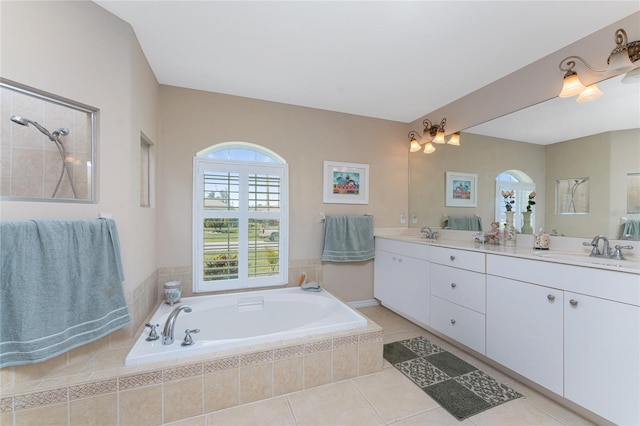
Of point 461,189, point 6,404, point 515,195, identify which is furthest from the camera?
point 461,189

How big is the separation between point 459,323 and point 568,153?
1581 mm

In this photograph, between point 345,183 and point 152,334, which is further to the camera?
point 345,183

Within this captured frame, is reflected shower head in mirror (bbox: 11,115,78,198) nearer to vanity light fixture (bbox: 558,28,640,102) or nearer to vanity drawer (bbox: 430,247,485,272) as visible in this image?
vanity drawer (bbox: 430,247,485,272)

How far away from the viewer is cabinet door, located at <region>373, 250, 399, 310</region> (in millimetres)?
2860

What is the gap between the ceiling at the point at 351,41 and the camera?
151 centimetres

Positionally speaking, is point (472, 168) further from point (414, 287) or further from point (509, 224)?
point (414, 287)

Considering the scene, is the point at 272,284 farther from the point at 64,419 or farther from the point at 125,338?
the point at 64,419

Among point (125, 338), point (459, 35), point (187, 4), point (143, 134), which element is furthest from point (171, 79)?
point (459, 35)

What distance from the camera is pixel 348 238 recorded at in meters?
2.95

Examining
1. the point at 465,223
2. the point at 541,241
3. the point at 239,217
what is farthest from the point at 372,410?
the point at 465,223

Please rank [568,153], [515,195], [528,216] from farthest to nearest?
[515,195], [528,216], [568,153]

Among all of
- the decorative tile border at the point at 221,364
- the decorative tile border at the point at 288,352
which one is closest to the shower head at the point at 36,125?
the decorative tile border at the point at 221,364

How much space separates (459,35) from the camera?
1.73 metres

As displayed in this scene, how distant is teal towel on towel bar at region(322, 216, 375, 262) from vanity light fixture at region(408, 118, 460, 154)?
1084mm
